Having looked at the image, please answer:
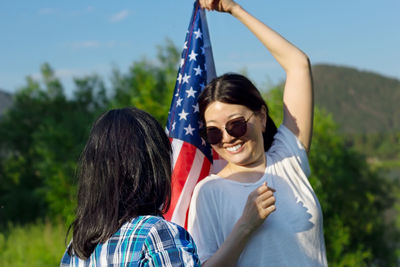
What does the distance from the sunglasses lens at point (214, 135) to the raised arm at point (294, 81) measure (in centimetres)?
37

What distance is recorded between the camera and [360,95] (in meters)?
54.6

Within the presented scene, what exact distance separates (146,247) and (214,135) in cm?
90

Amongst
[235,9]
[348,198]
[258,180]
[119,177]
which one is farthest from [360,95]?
[119,177]

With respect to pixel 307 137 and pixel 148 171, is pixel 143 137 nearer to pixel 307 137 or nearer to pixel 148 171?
pixel 148 171

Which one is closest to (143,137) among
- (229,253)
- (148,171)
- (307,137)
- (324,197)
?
(148,171)

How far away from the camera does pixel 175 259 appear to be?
133 cm

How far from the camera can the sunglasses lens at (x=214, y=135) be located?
2.14 m

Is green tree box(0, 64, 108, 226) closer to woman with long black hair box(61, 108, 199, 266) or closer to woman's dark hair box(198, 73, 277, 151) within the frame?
woman's dark hair box(198, 73, 277, 151)

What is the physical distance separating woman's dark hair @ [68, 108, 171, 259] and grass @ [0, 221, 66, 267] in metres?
7.81

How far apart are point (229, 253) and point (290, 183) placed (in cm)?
48

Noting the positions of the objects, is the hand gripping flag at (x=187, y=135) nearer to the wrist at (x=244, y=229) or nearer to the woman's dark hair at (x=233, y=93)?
the woman's dark hair at (x=233, y=93)

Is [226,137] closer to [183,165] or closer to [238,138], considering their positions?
[238,138]

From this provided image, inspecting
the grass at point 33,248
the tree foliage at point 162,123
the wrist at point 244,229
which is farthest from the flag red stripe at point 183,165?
the grass at point 33,248

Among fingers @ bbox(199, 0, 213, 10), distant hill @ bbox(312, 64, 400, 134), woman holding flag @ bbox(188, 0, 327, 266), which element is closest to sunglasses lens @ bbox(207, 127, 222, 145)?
woman holding flag @ bbox(188, 0, 327, 266)
